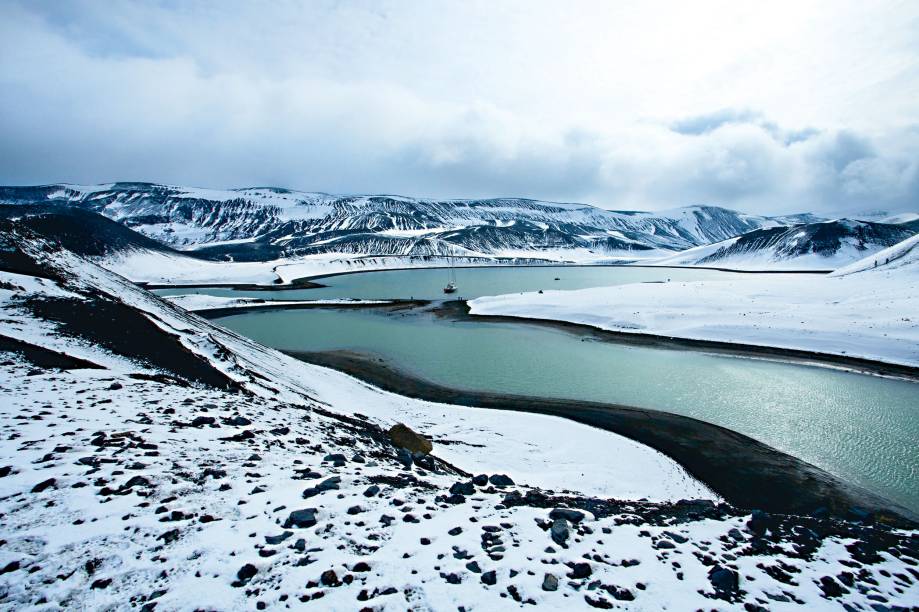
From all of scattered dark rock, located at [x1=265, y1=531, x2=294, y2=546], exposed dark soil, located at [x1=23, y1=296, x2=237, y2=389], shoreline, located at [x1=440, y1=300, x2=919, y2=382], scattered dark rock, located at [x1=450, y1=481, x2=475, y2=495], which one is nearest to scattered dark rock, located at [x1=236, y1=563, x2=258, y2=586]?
scattered dark rock, located at [x1=265, y1=531, x2=294, y2=546]

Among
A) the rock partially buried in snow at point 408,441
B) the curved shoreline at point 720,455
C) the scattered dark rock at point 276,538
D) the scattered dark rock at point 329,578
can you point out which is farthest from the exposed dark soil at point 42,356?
the curved shoreline at point 720,455

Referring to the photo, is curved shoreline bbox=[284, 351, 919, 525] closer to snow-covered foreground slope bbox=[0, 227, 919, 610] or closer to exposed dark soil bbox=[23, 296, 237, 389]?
snow-covered foreground slope bbox=[0, 227, 919, 610]

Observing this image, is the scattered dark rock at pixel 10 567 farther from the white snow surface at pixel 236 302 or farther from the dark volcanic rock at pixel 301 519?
the white snow surface at pixel 236 302

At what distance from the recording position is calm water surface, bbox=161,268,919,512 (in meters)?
16.5

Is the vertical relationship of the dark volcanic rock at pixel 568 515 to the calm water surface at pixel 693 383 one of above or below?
above

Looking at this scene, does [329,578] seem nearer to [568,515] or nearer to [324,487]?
[324,487]

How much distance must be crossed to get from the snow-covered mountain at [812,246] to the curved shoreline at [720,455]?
13828cm

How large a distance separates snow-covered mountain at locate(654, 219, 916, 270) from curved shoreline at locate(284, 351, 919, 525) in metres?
138

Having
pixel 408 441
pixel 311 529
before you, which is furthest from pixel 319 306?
pixel 311 529

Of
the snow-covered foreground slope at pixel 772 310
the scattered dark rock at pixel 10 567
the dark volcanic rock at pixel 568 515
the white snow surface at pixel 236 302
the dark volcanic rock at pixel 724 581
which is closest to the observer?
the scattered dark rock at pixel 10 567

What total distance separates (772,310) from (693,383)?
21760 mm

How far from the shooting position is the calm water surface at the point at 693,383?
16500 mm

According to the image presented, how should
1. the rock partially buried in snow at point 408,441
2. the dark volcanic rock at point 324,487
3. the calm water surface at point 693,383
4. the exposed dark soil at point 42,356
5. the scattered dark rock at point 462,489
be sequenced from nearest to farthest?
the dark volcanic rock at point 324,487 < the scattered dark rock at point 462,489 < the exposed dark soil at point 42,356 < the rock partially buried in snow at point 408,441 < the calm water surface at point 693,383

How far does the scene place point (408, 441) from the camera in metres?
13.5
